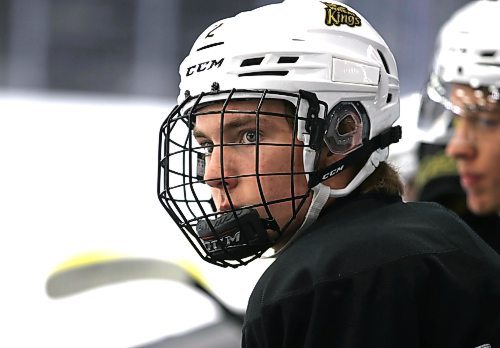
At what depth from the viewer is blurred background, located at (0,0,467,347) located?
2.22 metres

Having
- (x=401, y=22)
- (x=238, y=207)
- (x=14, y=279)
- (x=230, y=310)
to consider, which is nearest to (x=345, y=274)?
(x=238, y=207)

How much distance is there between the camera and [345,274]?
104 centimetres

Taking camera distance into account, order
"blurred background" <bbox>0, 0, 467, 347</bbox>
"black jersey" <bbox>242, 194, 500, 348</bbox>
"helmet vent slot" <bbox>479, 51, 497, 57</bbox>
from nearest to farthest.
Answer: "black jersey" <bbox>242, 194, 500, 348</bbox> → "helmet vent slot" <bbox>479, 51, 497, 57</bbox> → "blurred background" <bbox>0, 0, 467, 347</bbox>

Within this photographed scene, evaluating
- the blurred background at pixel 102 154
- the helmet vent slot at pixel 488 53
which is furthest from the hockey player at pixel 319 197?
the blurred background at pixel 102 154

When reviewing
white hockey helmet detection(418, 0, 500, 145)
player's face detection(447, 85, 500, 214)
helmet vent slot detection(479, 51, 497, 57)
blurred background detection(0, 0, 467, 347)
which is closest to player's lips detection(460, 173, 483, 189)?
player's face detection(447, 85, 500, 214)

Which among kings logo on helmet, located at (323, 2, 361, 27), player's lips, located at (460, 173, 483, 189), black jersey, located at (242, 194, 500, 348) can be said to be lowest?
player's lips, located at (460, 173, 483, 189)

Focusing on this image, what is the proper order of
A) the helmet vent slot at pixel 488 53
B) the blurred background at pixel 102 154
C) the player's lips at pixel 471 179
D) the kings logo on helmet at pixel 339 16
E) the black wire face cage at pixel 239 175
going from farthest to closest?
the blurred background at pixel 102 154, the player's lips at pixel 471 179, the helmet vent slot at pixel 488 53, the kings logo on helmet at pixel 339 16, the black wire face cage at pixel 239 175

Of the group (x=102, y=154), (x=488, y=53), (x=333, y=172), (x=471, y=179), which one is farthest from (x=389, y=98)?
(x=102, y=154)

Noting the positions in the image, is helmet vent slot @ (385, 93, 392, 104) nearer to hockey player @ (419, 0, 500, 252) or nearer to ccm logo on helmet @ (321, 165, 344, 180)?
ccm logo on helmet @ (321, 165, 344, 180)

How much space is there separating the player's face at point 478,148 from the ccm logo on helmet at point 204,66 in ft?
2.46

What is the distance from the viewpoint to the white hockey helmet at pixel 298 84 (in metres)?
1.19

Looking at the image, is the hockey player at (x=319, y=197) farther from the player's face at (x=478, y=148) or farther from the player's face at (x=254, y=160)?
the player's face at (x=478, y=148)

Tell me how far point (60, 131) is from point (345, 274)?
9.24 feet

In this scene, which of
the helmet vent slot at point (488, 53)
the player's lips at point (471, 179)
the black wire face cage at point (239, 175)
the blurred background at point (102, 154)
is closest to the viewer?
the black wire face cage at point (239, 175)
